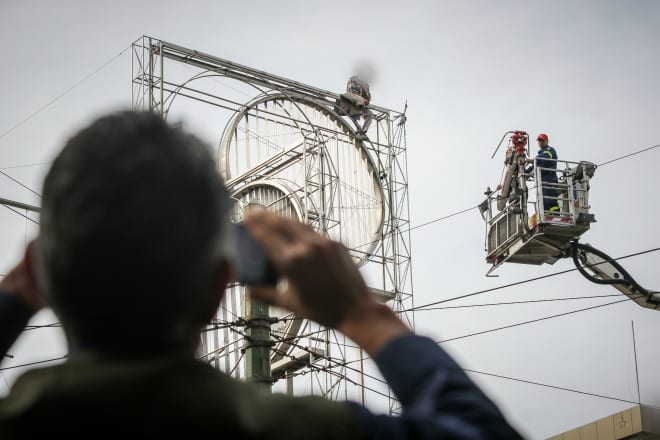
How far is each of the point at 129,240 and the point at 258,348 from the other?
839 cm

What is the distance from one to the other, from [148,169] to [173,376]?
0.60 ft

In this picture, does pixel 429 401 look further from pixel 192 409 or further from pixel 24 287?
pixel 24 287

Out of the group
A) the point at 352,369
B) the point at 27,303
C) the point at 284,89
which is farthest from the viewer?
the point at 284,89

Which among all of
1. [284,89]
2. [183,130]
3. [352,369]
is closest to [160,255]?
[183,130]

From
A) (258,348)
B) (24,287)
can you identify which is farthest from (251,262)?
(258,348)

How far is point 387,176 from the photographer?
18.2m

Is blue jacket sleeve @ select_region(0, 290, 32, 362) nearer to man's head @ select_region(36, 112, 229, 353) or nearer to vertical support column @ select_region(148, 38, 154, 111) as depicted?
man's head @ select_region(36, 112, 229, 353)

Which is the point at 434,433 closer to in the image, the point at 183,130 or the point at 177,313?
the point at 177,313

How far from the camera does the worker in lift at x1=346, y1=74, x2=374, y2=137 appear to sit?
18.0m

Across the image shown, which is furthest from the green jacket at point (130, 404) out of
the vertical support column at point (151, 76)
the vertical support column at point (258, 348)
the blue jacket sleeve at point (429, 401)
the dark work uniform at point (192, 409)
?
the vertical support column at point (151, 76)

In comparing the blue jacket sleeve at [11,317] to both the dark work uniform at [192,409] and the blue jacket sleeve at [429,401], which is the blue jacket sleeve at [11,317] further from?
the blue jacket sleeve at [429,401]

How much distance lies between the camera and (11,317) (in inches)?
42.6

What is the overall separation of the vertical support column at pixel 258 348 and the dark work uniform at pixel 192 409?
26.9 feet

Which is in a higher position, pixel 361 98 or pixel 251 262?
pixel 361 98
